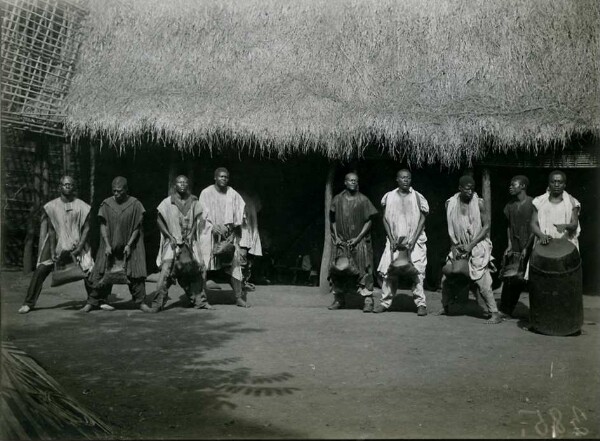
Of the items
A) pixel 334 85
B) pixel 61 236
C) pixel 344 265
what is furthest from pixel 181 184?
pixel 334 85

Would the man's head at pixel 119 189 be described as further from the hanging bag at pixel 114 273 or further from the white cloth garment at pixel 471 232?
the white cloth garment at pixel 471 232

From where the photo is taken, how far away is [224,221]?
8820mm

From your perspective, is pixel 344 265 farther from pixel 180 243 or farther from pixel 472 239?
pixel 180 243

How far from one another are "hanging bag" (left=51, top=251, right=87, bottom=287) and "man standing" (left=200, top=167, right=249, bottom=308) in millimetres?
1638

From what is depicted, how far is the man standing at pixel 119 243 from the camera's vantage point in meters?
8.05

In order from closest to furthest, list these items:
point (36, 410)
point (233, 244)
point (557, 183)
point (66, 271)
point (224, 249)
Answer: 1. point (36, 410)
2. point (557, 183)
3. point (66, 271)
4. point (224, 249)
5. point (233, 244)

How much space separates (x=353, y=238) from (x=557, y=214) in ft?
8.06

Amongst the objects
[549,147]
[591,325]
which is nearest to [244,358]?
[591,325]

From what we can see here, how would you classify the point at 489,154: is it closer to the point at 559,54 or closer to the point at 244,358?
the point at 559,54

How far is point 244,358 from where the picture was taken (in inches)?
233

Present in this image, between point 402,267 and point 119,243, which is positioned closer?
point 402,267

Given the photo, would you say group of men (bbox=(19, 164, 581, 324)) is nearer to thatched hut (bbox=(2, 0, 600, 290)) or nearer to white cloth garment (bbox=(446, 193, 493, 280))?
white cloth garment (bbox=(446, 193, 493, 280))

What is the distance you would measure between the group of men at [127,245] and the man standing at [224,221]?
0.17 ft

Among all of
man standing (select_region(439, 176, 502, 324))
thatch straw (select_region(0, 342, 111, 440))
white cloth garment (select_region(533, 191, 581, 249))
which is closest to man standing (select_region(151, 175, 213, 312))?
man standing (select_region(439, 176, 502, 324))
